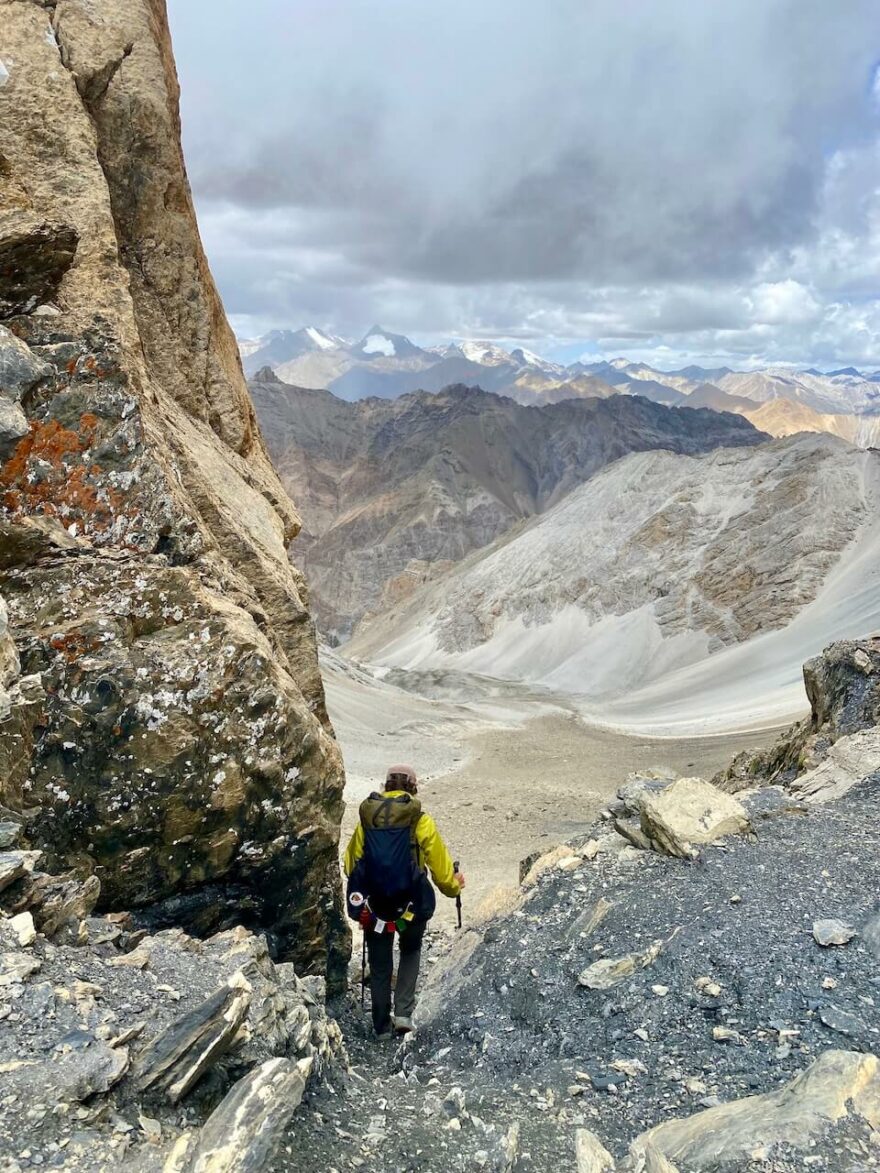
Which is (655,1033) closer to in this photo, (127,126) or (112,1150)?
(112,1150)

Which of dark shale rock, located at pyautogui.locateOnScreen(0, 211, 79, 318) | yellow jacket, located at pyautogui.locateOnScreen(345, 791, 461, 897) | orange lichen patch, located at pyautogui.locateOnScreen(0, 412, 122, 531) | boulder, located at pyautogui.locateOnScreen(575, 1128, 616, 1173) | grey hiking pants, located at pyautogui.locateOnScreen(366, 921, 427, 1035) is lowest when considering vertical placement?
grey hiking pants, located at pyautogui.locateOnScreen(366, 921, 427, 1035)

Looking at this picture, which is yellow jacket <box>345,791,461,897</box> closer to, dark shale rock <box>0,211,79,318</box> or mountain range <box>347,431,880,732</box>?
dark shale rock <box>0,211,79,318</box>

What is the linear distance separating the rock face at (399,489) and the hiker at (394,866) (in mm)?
104086

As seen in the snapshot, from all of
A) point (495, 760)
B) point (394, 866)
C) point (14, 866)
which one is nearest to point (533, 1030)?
point (394, 866)

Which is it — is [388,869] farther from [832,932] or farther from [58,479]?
[58,479]

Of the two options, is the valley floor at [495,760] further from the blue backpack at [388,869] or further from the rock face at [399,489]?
the rock face at [399,489]

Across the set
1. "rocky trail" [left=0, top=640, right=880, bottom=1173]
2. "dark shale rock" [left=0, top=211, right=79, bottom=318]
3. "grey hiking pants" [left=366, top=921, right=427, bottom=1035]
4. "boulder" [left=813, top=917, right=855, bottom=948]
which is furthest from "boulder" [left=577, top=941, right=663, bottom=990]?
"dark shale rock" [left=0, top=211, right=79, bottom=318]

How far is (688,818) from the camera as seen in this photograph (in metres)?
9.30

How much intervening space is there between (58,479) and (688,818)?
7506mm

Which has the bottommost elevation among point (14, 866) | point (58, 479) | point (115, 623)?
point (14, 866)

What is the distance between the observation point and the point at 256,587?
9617mm

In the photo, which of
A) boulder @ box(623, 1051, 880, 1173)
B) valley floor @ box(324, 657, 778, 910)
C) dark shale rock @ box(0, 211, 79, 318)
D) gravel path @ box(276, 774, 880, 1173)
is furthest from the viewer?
valley floor @ box(324, 657, 778, 910)

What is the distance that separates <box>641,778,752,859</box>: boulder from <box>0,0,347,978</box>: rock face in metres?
3.64

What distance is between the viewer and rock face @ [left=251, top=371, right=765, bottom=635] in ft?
436
